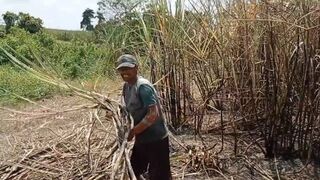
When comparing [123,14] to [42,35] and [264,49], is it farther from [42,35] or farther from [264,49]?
[42,35]

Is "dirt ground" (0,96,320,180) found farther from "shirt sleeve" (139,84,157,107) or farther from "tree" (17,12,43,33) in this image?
"tree" (17,12,43,33)

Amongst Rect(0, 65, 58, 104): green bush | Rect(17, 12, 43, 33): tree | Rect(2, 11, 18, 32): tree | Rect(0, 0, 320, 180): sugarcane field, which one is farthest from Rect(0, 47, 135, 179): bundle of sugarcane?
Rect(2, 11, 18, 32): tree

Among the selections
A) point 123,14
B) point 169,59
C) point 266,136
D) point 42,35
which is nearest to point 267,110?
point 266,136

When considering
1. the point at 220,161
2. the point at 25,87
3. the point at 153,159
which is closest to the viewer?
the point at 153,159

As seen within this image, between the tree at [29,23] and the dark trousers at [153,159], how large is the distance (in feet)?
78.6

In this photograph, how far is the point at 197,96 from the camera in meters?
6.64

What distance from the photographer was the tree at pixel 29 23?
27.0m

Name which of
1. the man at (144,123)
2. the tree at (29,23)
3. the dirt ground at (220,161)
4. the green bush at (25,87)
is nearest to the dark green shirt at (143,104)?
the man at (144,123)

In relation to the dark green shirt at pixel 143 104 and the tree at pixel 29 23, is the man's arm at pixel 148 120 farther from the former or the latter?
the tree at pixel 29 23

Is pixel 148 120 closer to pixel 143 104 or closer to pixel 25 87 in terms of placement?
pixel 143 104

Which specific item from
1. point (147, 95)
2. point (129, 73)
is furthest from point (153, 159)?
point (129, 73)

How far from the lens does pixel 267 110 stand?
5.30 m

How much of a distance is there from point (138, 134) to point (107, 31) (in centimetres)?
361

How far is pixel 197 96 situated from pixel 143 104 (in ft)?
10.4
